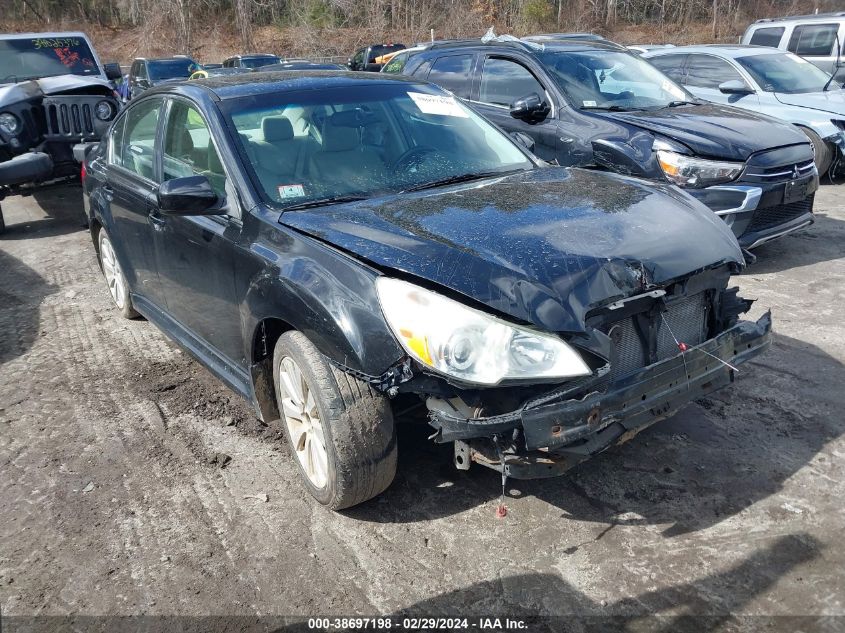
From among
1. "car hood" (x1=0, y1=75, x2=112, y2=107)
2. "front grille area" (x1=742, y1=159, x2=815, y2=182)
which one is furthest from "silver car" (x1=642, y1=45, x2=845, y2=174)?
"car hood" (x1=0, y1=75, x2=112, y2=107)

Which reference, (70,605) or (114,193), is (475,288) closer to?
(70,605)

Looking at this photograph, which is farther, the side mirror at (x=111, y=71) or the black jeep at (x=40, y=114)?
the side mirror at (x=111, y=71)

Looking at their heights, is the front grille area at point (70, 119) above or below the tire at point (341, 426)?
above

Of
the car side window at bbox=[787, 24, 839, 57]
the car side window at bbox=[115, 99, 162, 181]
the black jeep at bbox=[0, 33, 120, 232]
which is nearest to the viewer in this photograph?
the car side window at bbox=[115, 99, 162, 181]

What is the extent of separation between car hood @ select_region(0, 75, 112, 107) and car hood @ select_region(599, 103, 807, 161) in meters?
6.82

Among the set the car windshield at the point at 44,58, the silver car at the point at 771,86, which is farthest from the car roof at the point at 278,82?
the car windshield at the point at 44,58

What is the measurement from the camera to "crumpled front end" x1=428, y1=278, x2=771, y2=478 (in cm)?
256

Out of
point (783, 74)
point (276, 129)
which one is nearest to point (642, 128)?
point (276, 129)

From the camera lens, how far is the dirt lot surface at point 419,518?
270 cm

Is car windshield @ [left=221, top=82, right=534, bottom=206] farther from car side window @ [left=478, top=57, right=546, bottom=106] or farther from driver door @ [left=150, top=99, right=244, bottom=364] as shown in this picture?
car side window @ [left=478, top=57, right=546, bottom=106]

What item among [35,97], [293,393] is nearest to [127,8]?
[35,97]

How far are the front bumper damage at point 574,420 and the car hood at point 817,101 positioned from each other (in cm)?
760

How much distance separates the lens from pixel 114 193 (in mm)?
4809

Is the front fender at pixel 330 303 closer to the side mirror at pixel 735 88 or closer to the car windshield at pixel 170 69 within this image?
the side mirror at pixel 735 88
